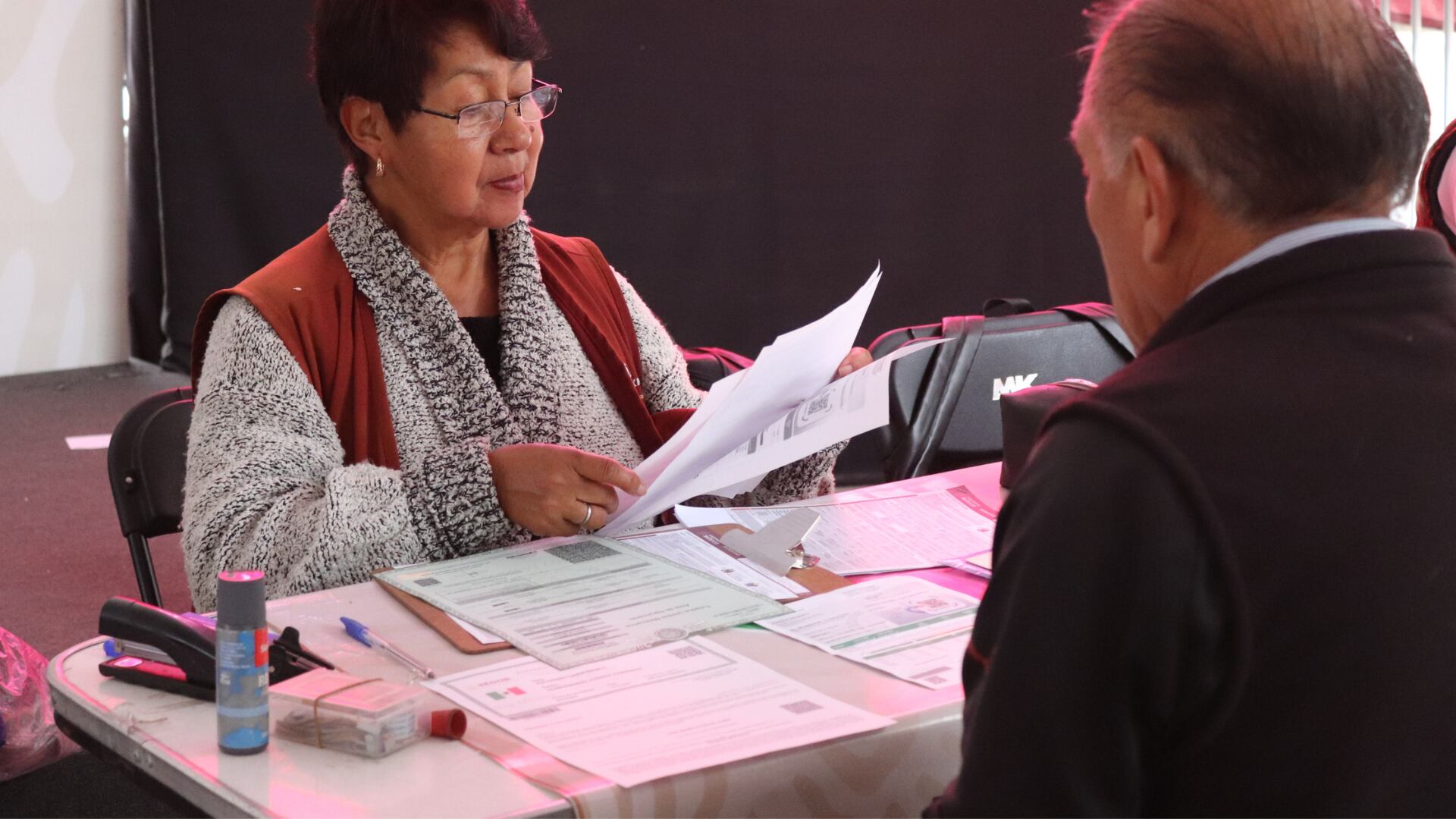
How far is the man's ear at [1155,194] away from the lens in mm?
880

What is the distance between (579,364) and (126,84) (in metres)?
4.47

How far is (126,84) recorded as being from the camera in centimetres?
574

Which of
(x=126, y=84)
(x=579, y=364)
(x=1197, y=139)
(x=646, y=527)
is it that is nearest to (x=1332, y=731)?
(x=1197, y=139)

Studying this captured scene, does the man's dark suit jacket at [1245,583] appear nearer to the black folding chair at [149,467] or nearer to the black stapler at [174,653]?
the black stapler at [174,653]

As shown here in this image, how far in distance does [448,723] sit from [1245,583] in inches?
26.2

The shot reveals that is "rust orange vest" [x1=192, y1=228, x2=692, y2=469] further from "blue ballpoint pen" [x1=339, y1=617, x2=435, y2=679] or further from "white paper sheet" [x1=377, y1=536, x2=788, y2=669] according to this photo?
"blue ballpoint pen" [x1=339, y1=617, x2=435, y2=679]

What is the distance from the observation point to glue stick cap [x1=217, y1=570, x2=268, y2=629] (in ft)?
3.72

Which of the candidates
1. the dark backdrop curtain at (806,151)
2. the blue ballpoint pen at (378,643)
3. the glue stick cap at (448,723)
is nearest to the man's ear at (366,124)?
the blue ballpoint pen at (378,643)

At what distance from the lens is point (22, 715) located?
7.87ft

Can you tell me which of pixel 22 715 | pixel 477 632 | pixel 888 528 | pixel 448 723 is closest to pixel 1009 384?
pixel 888 528

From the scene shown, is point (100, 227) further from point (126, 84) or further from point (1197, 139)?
point (1197, 139)

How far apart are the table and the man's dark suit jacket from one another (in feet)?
1.03

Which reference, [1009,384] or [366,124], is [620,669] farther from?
[1009,384]

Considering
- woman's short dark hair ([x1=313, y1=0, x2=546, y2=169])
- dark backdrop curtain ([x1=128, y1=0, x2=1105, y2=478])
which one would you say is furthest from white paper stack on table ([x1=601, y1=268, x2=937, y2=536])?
dark backdrop curtain ([x1=128, y1=0, x2=1105, y2=478])
